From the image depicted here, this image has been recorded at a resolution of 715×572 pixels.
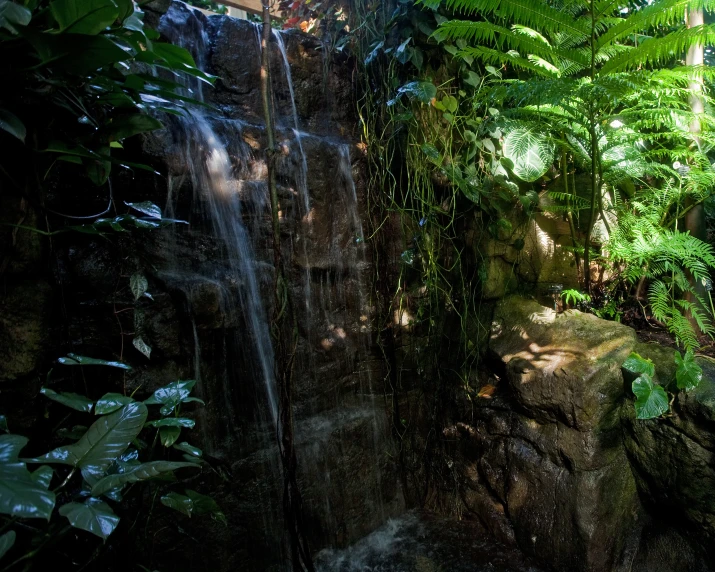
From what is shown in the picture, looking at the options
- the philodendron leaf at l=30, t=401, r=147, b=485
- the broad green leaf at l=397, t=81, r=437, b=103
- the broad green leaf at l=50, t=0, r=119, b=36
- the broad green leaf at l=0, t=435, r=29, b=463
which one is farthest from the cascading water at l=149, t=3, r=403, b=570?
the broad green leaf at l=0, t=435, r=29, b=463

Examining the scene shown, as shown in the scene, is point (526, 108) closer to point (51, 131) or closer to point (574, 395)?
point (574, 395)

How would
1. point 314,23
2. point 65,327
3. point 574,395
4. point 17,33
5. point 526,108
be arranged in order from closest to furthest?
1. point 17,33
2. point 65,327
3. point 574,395
4. point 526,108
5. point 314,23

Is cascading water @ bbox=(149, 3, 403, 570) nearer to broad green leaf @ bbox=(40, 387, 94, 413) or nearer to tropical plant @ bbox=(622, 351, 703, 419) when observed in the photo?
broad green leaf @ bbox=(40, 387, 94, 413)

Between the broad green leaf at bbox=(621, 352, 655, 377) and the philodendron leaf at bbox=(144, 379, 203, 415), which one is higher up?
the philodendron leaf at bbox=(144, 379, 203, 415)

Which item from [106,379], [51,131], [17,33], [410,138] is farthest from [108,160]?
[410,138]

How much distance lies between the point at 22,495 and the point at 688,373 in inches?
109

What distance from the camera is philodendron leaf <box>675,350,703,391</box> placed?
2289 mm

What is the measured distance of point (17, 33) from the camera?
4.46 ft

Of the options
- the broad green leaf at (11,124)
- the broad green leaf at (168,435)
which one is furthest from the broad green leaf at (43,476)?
the broad green leaf at (11,124)

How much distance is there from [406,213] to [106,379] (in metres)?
2.15

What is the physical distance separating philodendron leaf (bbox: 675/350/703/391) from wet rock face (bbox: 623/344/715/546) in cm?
9

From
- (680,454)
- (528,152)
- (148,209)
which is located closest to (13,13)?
(148,209)

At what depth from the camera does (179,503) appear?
1637mm

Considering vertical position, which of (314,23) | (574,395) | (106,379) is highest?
(314,23)
